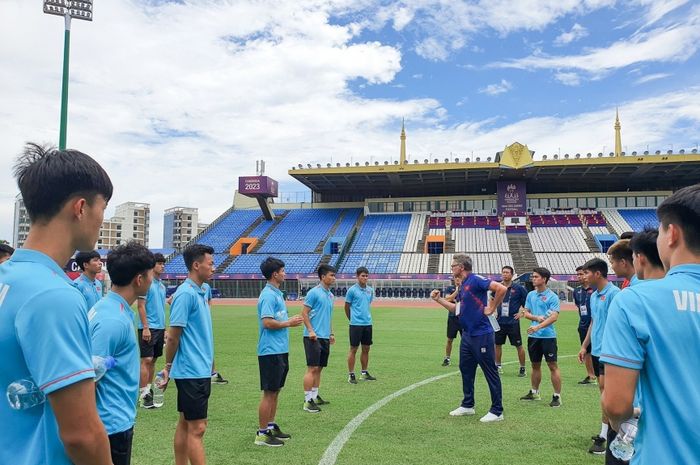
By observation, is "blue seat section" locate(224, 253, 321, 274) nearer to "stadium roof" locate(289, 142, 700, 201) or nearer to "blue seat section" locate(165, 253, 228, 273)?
"blue seat section" locate(165, 253, 228, 273)

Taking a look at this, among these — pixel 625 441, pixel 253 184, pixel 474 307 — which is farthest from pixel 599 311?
pixel 253 184

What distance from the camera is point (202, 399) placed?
195 inches

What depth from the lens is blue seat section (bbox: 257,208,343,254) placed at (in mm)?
50656

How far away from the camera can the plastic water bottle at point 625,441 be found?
212cm

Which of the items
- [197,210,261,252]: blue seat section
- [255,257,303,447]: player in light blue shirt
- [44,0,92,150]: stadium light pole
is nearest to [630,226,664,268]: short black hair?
[255,257,303,447]: player in light blue shirt

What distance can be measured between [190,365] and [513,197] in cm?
4928

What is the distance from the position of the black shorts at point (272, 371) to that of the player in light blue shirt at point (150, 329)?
285 cm

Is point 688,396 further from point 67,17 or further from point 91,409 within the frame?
point 67,17

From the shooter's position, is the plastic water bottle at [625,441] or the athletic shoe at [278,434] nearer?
the plastic water bottle at [625,441]

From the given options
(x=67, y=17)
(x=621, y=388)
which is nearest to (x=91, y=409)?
(x=621, y=388)

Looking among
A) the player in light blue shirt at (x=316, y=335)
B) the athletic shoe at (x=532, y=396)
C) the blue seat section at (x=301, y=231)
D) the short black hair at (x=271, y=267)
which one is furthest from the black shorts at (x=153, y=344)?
the blue seat section at (x=301, y=231)

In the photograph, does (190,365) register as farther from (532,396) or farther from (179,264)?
(179,264)

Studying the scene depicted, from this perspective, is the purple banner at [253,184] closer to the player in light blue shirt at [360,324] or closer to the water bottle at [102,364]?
the player in light blue shirt at [360,324]

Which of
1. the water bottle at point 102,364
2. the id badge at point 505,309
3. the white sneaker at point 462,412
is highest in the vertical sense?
the water bottle at point 102,364
